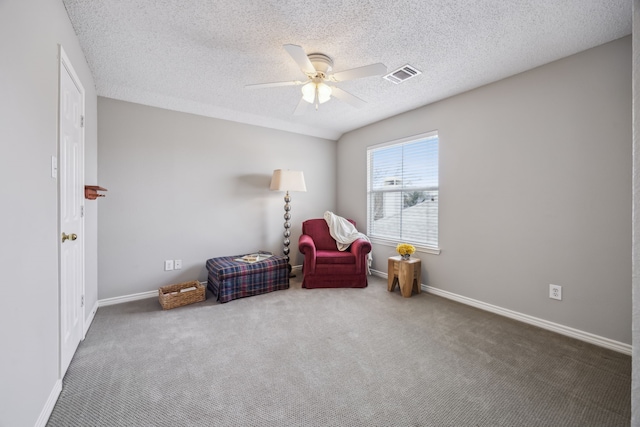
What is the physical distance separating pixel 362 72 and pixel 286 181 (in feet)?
6.75

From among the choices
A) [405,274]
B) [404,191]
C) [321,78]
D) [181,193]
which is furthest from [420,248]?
[181,193]

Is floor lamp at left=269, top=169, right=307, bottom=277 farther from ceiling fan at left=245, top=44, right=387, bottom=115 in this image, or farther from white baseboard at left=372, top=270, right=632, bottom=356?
white baseboard at left=372, top=270, right=632, bottom=356

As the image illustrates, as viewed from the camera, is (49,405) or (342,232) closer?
(49,405)

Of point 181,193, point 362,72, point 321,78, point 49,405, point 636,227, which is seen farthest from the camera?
point 181,193

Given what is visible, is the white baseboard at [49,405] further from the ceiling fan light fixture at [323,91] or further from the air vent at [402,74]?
the air vent at [402,74]

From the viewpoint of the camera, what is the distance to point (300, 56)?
5.89 ft

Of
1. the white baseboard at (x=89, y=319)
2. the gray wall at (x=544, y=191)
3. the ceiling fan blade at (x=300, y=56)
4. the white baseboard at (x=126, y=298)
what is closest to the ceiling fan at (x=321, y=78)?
the ceiling fan blade at (x=300, y=56)

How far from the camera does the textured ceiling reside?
1.72m

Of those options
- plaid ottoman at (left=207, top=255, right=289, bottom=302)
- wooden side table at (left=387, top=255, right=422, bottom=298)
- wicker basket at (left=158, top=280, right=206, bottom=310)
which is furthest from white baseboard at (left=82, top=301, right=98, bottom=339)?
wooden side table at (left=387, top=255, right=422, bottom=298)

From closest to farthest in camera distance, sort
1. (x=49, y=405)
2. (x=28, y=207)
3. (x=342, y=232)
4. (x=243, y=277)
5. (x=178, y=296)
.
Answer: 1. (x=28, y=207)
2. (x=49, y=405)
3. (x=178, y=296)
4. (x=243, y=277)
5. (x=342, y=232)

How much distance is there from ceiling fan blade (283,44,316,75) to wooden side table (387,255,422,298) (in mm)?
2373

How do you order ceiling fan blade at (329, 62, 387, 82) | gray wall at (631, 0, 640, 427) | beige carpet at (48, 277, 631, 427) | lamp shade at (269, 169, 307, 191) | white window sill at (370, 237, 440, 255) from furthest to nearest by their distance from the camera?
lamp shade at (269, 169, 307, 191)
white window sill at (370, 237, 440, 255)
ceiling fan blade at (329, 62, 387, 82)
beige carpet at (48, 277, 631, 427)
gray wall at (631, 0, 640, 427)

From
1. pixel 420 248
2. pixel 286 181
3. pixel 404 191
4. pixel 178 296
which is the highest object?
pixel 286 181

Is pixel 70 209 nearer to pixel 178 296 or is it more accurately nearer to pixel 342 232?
pixel 178 296
